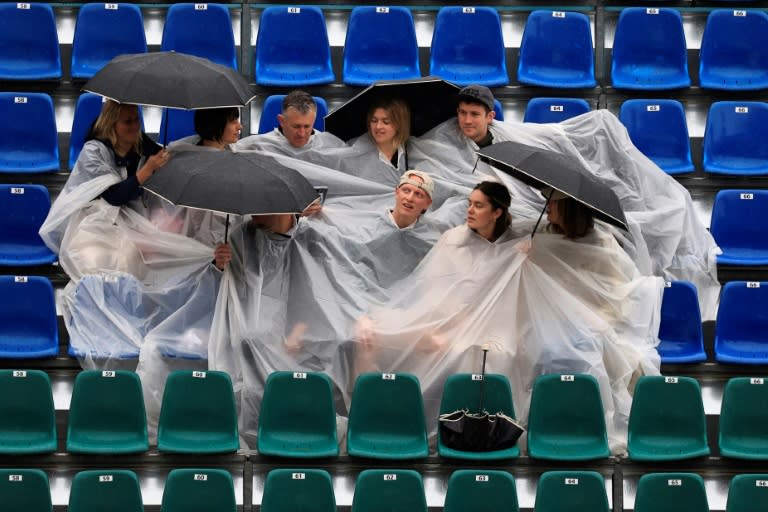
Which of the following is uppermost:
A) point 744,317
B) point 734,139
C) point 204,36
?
point 204,36

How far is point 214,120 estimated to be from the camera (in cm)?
741

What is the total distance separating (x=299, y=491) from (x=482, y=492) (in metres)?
0.78

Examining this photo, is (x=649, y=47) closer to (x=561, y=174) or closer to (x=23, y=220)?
(x=561, y=174)

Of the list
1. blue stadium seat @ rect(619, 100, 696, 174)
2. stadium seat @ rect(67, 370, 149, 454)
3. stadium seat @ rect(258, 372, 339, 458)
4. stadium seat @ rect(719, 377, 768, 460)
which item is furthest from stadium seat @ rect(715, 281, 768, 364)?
stadium seat @ rect(67, 370, 149, 454)

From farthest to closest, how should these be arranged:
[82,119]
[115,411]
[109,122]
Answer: [82,119] → [109,122] → [115,411]

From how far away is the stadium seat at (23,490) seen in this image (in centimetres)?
636

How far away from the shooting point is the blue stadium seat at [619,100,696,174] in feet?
28.1

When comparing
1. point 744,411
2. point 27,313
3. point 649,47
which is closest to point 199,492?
point 27,313

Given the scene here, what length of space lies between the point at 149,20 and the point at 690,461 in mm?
4391

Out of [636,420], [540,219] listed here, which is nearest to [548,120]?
[540,219]

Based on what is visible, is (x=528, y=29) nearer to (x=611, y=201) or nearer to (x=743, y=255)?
(x=743, y=255)

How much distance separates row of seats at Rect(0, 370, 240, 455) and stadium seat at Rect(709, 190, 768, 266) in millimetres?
3042

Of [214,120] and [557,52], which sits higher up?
[557,52]

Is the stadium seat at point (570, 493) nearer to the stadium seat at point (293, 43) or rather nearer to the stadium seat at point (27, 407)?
the stadium seat at point (27, 407)
